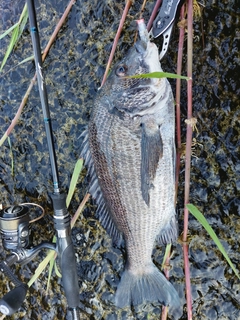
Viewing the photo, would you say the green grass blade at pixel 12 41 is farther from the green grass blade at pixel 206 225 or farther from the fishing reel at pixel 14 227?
the green grass blade at pixel 206 225

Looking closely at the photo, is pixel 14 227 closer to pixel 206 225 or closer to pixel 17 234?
pixel 17 234

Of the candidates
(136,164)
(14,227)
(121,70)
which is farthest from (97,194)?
(121,70)

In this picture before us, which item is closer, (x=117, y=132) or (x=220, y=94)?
(x=117, y=132)

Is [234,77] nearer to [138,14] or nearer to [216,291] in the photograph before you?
[138,14]

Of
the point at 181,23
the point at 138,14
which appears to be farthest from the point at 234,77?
the point at 138,14

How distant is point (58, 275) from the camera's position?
1.89m

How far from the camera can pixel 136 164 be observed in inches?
58.1

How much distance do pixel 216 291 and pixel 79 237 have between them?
744mm

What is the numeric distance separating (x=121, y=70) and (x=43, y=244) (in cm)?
89

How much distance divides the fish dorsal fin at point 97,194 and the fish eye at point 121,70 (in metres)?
0.30

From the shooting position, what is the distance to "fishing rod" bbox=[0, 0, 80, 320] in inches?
61.1

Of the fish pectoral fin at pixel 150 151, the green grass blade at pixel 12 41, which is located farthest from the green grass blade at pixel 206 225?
the green grass blade at pixel 12 41

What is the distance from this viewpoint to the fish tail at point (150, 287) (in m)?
1.67

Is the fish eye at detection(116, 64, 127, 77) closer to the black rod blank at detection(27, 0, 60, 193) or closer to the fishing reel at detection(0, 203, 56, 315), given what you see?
the black rod blank at detection(27, 0, 60, 193)
